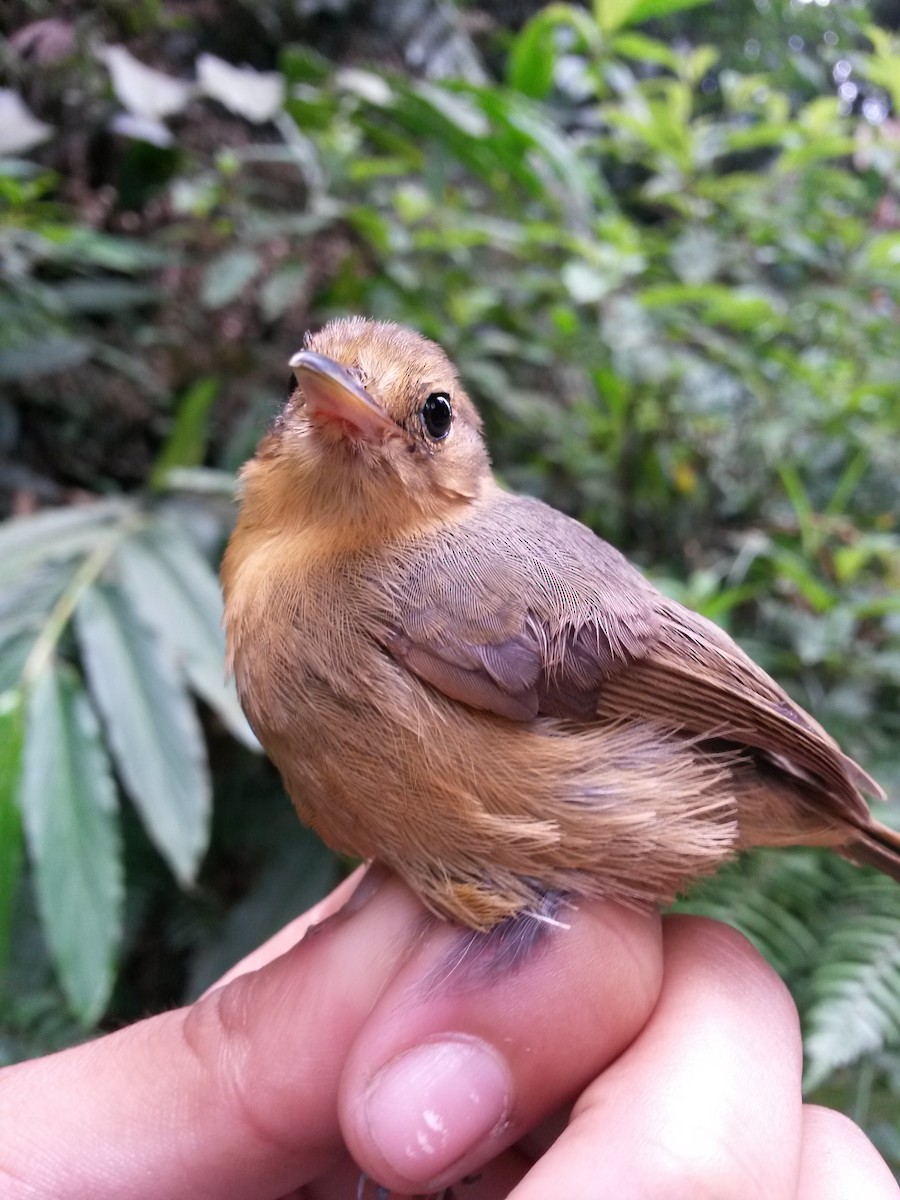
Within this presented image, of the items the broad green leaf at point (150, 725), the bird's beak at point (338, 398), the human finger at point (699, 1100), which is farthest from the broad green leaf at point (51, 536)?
the human finger at point (699, 1100)

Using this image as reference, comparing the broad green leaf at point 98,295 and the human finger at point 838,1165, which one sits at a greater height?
the broad green leaf at point 98,295

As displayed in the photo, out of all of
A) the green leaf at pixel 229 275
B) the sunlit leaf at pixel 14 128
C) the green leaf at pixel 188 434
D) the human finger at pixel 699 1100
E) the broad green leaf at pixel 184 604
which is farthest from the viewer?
the green leaf at pixel 188 434

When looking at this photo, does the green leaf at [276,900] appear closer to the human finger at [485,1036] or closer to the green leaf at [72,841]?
the green leaf at [72,841]

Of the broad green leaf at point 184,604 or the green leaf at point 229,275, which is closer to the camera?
the broad green leaf at point 184,604

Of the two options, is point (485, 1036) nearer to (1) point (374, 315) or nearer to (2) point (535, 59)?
(1) point (374, 315)

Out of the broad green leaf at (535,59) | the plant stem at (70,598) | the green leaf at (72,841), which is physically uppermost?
the broad green leaf at (535,59)

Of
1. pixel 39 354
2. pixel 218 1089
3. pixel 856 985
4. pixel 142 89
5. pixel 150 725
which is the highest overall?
pixel 142 89

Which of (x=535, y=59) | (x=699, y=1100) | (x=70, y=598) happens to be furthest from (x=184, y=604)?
(x=535, y=59)

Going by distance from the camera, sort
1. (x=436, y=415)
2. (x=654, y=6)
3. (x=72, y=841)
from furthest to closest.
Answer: (x=654, y=6) → (x=72, y=841) → (x=436, y=415)

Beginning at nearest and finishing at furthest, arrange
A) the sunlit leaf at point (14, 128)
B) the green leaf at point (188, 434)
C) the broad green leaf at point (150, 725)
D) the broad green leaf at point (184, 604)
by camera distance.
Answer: the broad green leaf at point (150, 725) < the broad green leaf at point (184, 604) < the sunlit leaf at point (14, 128) < the green leaf at point (188, 434)
